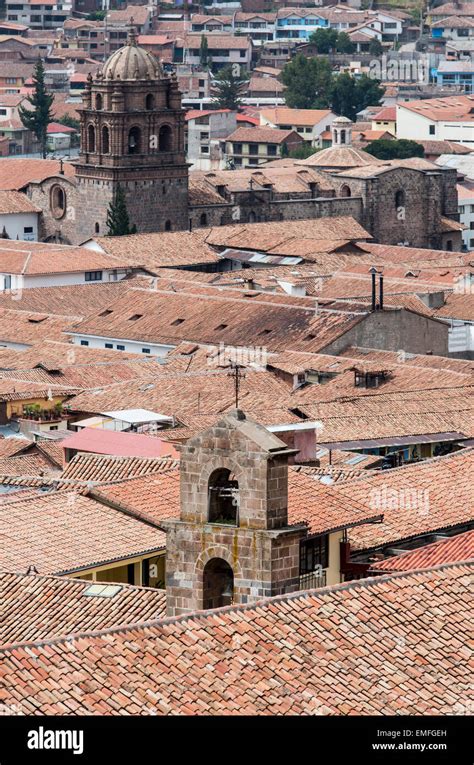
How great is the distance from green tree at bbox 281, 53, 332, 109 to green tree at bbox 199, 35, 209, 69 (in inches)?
749

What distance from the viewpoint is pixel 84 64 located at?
19725 cm

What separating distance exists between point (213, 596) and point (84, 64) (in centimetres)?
17153

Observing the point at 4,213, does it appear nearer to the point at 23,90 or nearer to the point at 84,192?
the point at 84,192

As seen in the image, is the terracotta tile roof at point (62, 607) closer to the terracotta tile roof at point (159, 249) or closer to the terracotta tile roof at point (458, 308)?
the terracotta tile roof at point (458, 308)

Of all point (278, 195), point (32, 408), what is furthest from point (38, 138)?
point (32, 408)

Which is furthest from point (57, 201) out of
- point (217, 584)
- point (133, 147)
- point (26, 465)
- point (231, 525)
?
point (231, 525)

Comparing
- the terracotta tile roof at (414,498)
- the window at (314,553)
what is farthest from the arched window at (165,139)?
the window at (314,553)

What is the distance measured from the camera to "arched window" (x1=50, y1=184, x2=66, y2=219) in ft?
374

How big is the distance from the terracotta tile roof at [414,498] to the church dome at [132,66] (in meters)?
71.5

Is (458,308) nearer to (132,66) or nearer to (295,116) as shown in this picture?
(132,66)

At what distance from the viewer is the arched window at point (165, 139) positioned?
4432 inches

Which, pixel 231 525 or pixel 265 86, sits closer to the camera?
pixel 231 525

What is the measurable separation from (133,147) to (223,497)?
84918mm

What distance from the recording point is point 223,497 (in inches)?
1090
